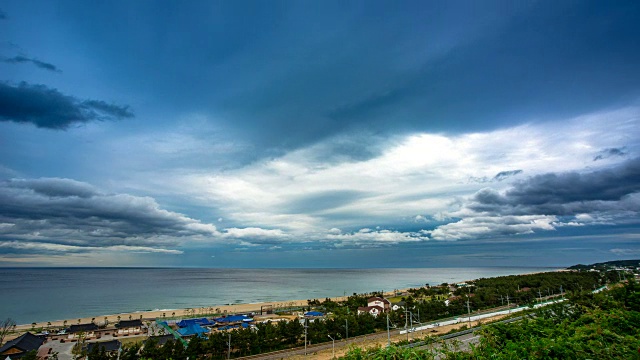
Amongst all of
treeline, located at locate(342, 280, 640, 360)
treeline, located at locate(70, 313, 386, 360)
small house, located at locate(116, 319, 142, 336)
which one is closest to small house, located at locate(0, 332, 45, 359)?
treeline, located at locate(70, 313, 386, 360)

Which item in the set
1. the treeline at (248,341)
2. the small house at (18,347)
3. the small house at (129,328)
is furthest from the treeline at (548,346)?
the small house at (129,328)

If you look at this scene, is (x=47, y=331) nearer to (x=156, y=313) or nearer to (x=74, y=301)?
(x=156, y=313)

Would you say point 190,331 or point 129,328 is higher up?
point 190,331

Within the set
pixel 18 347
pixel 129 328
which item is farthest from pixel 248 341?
pixel 129 328

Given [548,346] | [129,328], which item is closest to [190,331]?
[129,328]

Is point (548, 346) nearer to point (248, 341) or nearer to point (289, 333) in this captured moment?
point (248, 341)

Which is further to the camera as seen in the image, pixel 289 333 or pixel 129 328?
pixel 129 328

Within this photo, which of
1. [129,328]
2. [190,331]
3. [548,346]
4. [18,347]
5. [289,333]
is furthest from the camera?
[129,328]

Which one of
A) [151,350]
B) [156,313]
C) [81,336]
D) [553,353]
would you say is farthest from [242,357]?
[156,313]

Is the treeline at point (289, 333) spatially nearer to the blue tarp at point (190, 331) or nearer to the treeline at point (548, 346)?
the blue tarp at point (190, 331)

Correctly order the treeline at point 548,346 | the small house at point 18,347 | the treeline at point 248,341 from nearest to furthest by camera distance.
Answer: the treeline at point 548,346, the treeline at point 248,341, the small house at point 18,347

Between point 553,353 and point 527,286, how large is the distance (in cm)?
8363

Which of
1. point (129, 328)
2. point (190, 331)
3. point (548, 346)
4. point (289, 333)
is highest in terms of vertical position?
point (548, 346)

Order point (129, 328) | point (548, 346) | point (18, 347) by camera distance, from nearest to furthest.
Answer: point (548, 346)
point (18, 347)
point (129, 328)
